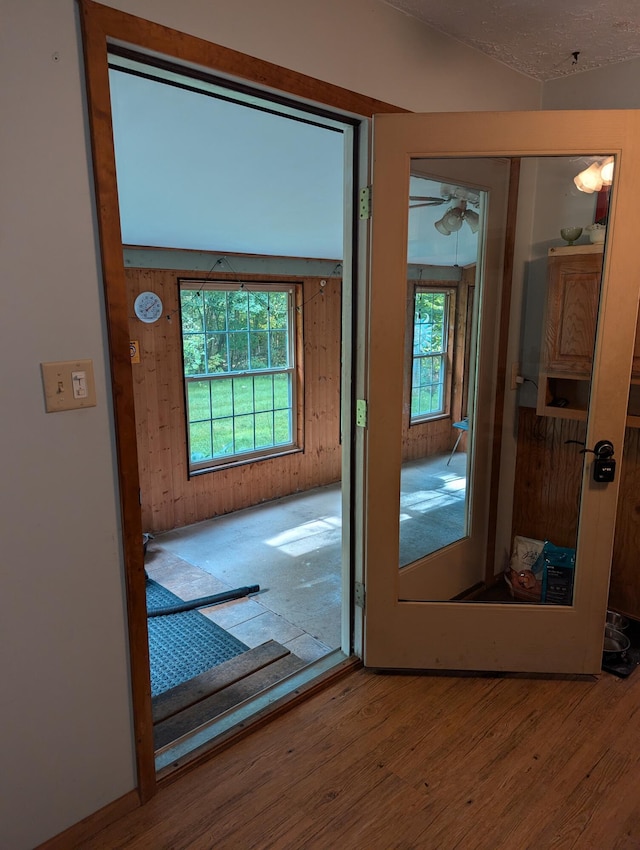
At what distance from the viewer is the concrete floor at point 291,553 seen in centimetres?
249

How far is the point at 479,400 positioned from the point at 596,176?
40.1 inches

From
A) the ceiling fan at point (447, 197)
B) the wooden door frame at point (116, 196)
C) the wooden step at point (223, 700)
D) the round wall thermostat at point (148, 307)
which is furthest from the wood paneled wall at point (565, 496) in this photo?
the round wall thermostat at point (148, 307)

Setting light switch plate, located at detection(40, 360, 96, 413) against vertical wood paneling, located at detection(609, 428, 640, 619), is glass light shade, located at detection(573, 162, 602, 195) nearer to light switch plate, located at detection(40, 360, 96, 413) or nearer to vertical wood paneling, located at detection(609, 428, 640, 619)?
vertical wood paneling, located at detection(609, 428, 640, 619)

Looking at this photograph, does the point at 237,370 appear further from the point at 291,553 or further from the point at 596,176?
the point at 596,176

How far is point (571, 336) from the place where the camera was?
224cm

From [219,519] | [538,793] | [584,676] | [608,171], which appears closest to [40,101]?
[608,171]

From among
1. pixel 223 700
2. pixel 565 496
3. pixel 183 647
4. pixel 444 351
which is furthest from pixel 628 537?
pixel 183 647

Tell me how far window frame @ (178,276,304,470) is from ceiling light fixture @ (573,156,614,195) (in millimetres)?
3212

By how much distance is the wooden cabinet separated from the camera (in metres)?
2.12

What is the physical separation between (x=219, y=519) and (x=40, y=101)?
4.22 meters

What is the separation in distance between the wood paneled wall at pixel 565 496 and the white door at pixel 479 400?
60mm

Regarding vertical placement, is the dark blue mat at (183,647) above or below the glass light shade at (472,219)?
below

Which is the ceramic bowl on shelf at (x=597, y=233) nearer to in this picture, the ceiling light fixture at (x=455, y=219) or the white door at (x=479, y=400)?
the white door at (x=479, y=400)

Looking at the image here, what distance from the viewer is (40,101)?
1.21 meters
